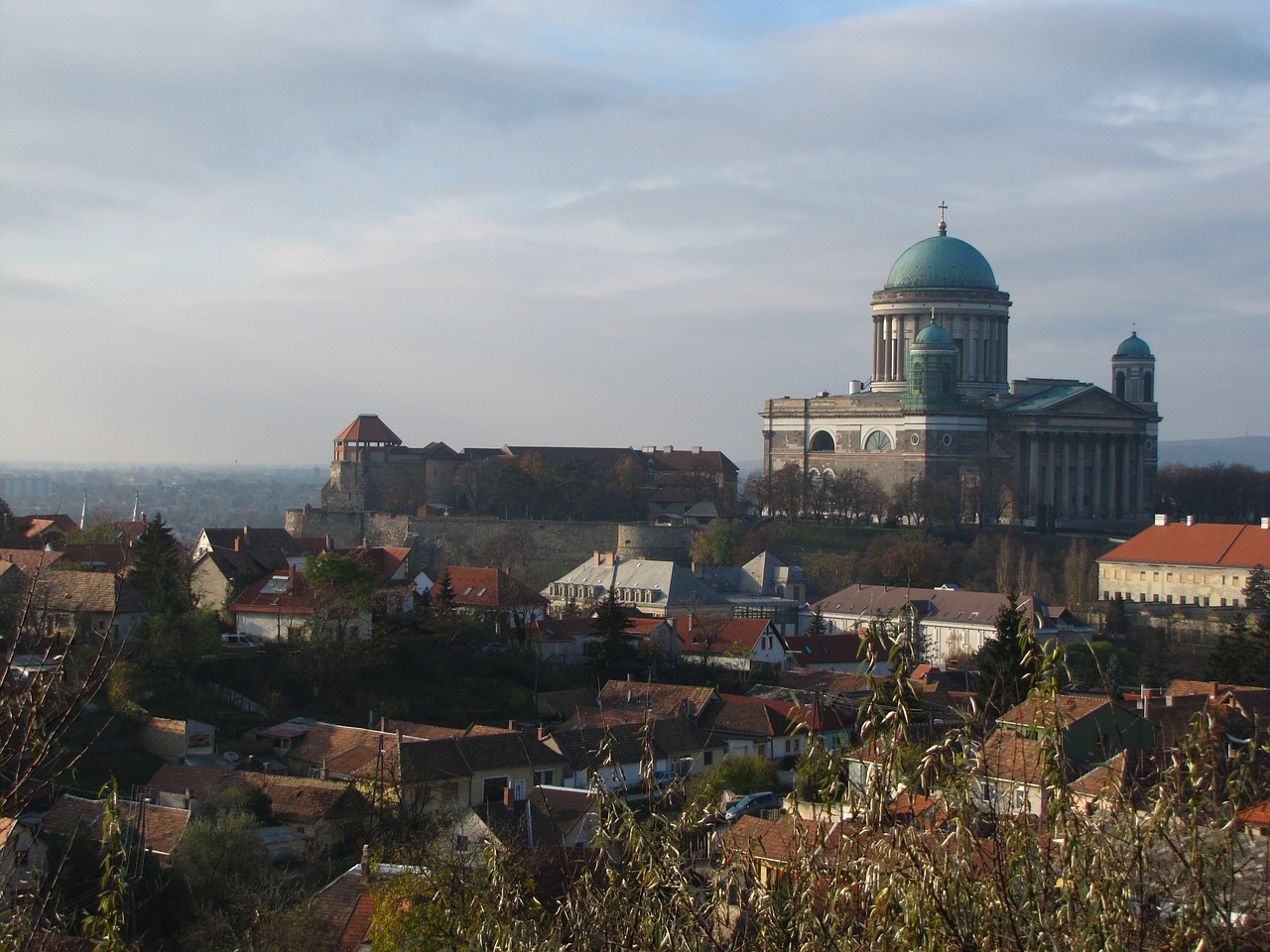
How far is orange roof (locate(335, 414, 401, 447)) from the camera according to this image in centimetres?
8638

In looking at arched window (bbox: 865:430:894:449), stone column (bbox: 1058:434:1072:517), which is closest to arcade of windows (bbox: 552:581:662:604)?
arched window (bbox: 865:430:894:449)

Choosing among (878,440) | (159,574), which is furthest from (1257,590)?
(159,574)

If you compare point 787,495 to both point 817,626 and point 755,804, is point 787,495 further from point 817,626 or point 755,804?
point 755,804

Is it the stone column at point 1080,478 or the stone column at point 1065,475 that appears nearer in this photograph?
the stone column at point 1065,475

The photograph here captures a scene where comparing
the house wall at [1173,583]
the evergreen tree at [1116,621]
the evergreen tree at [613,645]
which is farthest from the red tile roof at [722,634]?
the house wall at [1173,583]

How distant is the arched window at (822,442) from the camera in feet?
290

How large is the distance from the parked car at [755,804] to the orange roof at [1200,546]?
4056 cm

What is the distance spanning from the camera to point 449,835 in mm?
20453

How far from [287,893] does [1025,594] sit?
4408 cm

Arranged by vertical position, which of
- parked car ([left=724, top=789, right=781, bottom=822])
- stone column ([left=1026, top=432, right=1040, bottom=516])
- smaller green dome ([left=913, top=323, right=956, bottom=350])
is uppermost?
smaller green dome ([left=913, top=323, right=956, bottom=350])

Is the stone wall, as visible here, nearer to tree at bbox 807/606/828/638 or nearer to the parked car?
tree at bbox 807/606/828/638

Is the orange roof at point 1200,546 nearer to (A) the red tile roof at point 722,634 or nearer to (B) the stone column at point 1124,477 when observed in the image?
(B) the stone column at point 1124,477

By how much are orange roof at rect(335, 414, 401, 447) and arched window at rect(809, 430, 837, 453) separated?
22.0m

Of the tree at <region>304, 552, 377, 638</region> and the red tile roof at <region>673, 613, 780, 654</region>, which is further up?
the tree at <region>304, 552, 377, 638</region>
